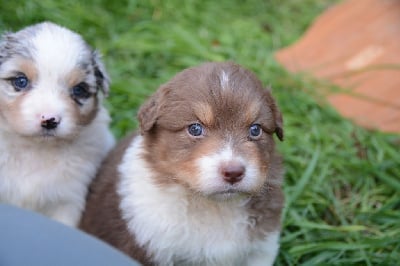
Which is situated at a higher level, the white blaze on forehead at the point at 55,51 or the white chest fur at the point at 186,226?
the white blaze on forehead at the point at 55,51

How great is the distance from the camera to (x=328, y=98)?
26.8 ft

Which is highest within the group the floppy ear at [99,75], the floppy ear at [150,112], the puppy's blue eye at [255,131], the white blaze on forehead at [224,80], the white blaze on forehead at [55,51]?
the white blaze on forehead at [55,51]

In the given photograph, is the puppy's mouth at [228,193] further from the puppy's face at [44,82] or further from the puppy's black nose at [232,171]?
the puppy's face at [44,82]

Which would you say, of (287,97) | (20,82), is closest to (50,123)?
(20,82)

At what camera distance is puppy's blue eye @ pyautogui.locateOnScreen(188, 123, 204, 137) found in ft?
14.4

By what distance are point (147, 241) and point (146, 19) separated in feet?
17.2

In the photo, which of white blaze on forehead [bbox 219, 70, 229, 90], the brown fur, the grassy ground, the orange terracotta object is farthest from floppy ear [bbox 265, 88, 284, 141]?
the orange terracotta object

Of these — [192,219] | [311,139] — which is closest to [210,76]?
[192,219]

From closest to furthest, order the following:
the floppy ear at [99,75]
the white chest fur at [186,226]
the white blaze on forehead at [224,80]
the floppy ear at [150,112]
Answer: the white blaze on forehead at [224,80] → the floppy ear at [150,112] → the white chest fur at [186,226] → the floppy ear at [99,75]

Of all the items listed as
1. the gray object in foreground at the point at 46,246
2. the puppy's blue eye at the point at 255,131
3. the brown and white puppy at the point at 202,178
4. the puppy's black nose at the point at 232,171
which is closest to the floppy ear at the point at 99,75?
the brown and white puppy at the point at 202,178

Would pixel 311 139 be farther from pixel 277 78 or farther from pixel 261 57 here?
pixel 261 57

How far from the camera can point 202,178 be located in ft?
13.8

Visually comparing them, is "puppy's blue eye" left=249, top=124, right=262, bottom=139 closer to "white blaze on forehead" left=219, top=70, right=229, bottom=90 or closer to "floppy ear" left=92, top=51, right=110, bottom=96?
"white blaze on forehead" left=219, top=70, right=229, bottom=90

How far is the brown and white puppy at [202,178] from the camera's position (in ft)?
14.0
